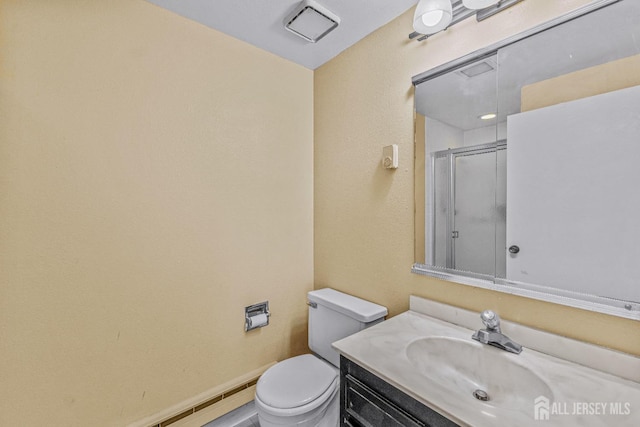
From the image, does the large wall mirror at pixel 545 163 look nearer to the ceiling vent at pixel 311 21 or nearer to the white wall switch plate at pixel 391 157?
the white wall switch plate at pixel 391 157

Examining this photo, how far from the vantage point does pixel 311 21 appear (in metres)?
1.47

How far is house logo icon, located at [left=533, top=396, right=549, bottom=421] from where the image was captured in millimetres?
708

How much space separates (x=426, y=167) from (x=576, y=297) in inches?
30.2

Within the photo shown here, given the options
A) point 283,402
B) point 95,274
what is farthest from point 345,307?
point 95,274

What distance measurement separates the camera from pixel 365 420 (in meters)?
0.97

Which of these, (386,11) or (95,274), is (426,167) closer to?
(386,11)

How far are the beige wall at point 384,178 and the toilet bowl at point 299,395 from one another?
1.63 ft

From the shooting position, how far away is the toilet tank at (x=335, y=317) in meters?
1.46

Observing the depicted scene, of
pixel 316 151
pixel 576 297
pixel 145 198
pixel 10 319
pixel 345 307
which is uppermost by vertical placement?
pixel 316 151

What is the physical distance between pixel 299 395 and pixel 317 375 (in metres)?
0.16

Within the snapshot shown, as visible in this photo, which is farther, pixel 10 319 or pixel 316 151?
pixel 316 151

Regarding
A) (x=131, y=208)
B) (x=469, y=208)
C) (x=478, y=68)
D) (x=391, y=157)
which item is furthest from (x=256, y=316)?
(x=478, y=68)

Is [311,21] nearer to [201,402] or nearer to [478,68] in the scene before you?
[478,68]

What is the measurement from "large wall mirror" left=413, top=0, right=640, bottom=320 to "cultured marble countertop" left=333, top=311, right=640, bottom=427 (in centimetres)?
22
